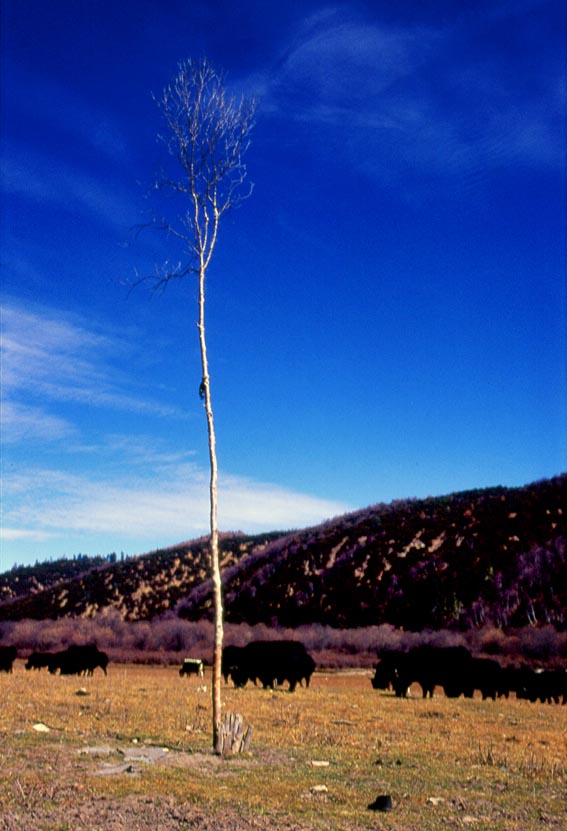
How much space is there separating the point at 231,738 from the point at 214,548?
128 inches

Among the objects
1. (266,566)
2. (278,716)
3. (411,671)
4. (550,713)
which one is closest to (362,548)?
(266,566)

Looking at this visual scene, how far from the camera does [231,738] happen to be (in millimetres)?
11344

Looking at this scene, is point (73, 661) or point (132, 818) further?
point (73, 661)

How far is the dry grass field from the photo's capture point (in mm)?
7559

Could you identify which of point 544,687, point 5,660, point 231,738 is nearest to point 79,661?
point 5,660

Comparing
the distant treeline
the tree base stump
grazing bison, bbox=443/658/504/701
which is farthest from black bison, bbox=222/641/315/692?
the tree base stump

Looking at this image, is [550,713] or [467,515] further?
[467,515]

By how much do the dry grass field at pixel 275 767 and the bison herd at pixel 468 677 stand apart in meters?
4.50

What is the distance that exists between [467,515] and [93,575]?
47.6 meters

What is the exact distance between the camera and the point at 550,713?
2005 cm

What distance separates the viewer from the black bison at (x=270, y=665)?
2492 centimetres

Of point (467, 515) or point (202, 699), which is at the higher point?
point (467, 515)

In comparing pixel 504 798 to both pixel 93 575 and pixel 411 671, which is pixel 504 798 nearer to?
pixel 411 671

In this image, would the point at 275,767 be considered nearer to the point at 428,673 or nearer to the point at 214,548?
the point at 214,548
